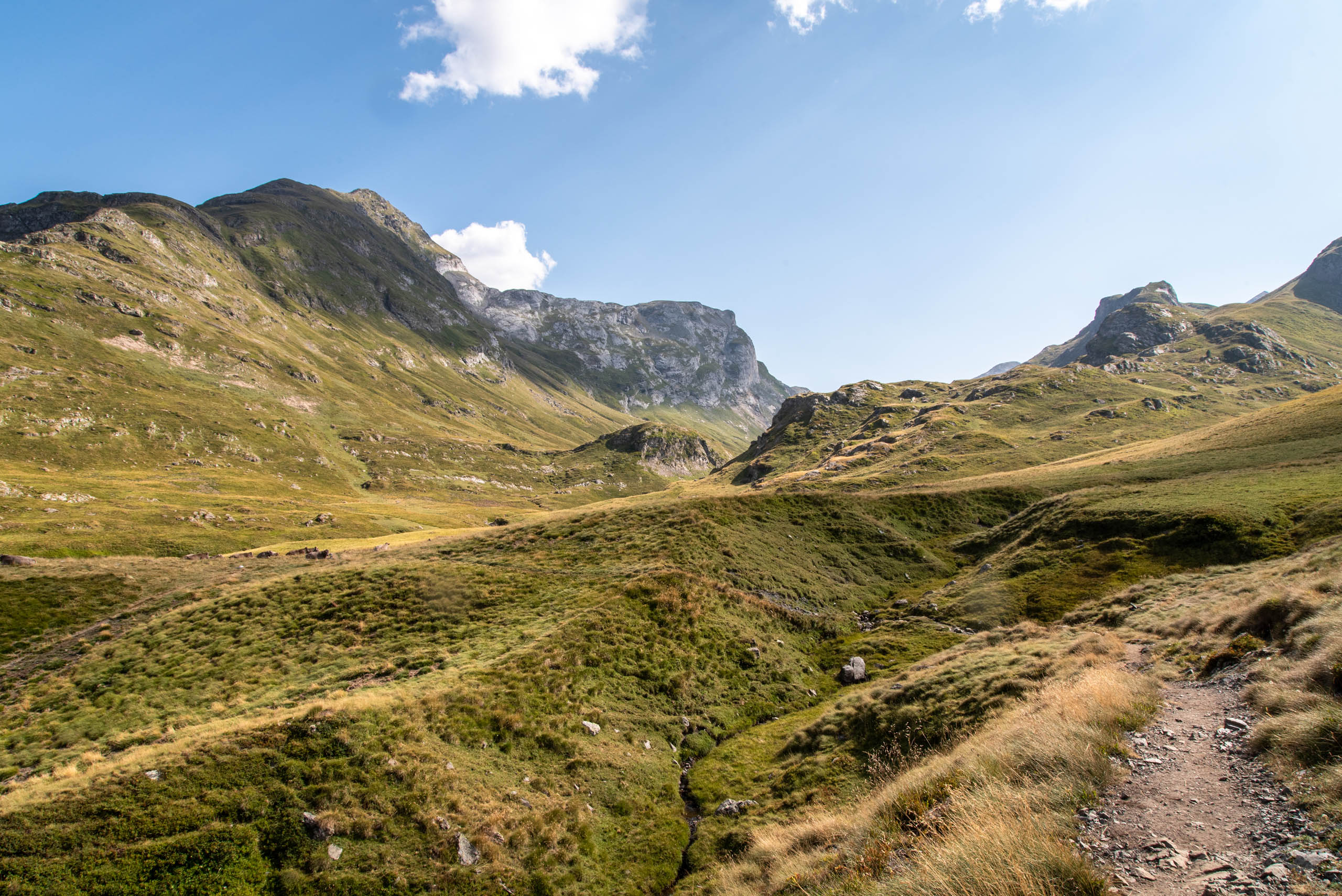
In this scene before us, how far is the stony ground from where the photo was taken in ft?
23.3

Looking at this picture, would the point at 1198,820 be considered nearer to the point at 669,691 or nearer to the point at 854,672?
Result: the point at 669,691

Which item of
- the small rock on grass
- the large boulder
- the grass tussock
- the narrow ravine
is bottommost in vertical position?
the large boulder

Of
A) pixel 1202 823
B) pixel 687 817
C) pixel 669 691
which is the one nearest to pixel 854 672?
pixel 669 691

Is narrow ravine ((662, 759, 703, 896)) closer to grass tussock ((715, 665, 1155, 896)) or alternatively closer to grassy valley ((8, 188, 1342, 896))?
grassy valley ((8, 188, 1342, 896))

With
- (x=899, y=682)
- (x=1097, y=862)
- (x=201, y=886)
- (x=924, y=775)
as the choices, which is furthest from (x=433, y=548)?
(x=1097, y=862)

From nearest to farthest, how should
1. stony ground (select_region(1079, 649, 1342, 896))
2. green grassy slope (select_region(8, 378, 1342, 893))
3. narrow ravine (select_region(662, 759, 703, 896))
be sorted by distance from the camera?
stony ground (select_region(1079, 649, 1342, 896)), green grassy slope (select_region(8, 378, 1342, 893)), narrow ravine (select_region(662, 759, 703, 896))

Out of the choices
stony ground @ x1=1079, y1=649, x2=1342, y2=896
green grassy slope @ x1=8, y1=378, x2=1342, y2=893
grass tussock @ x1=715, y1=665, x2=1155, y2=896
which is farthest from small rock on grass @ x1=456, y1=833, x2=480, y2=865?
stony ground @ x1=1079, y1=649, x2=1342, y2=896

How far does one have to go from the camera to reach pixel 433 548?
5184 cm

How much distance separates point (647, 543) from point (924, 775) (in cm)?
3207

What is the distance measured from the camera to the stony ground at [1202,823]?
711 centimetres

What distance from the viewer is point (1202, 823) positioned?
881 cm

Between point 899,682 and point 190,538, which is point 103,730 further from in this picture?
point 190,538

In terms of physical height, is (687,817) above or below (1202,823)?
below

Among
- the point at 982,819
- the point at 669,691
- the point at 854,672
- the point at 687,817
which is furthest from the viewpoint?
the point at 854,672
